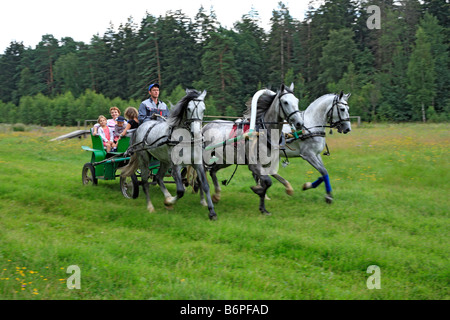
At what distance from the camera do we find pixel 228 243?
21.5 feet

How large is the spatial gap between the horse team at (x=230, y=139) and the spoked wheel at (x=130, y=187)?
0.25 m

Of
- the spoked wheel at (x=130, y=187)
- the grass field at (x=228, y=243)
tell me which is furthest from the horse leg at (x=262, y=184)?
the spoked wheel at (x=130, y=187)

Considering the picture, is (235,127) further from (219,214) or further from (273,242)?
(273,242)

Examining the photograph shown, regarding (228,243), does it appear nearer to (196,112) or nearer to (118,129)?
(196,112)

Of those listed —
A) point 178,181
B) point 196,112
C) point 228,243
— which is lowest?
point 228,243

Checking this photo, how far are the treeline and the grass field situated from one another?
2779 centimetres

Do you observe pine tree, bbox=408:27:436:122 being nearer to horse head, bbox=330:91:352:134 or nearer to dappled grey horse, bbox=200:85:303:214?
horse head, bbox=330:91:352:134

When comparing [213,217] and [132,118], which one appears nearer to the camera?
[213,217]

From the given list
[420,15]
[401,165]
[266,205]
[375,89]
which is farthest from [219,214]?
[420,15]

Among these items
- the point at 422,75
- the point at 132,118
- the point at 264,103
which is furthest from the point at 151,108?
the point at 422,75

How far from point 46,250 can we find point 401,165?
1135 cm

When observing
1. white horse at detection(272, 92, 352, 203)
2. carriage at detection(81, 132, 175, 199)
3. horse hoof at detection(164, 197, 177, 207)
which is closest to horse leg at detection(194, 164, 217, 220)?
horse hoof at detection(164, 197, 177, 207)

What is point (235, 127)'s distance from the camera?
8.54 m

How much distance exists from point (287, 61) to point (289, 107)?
44457mm
